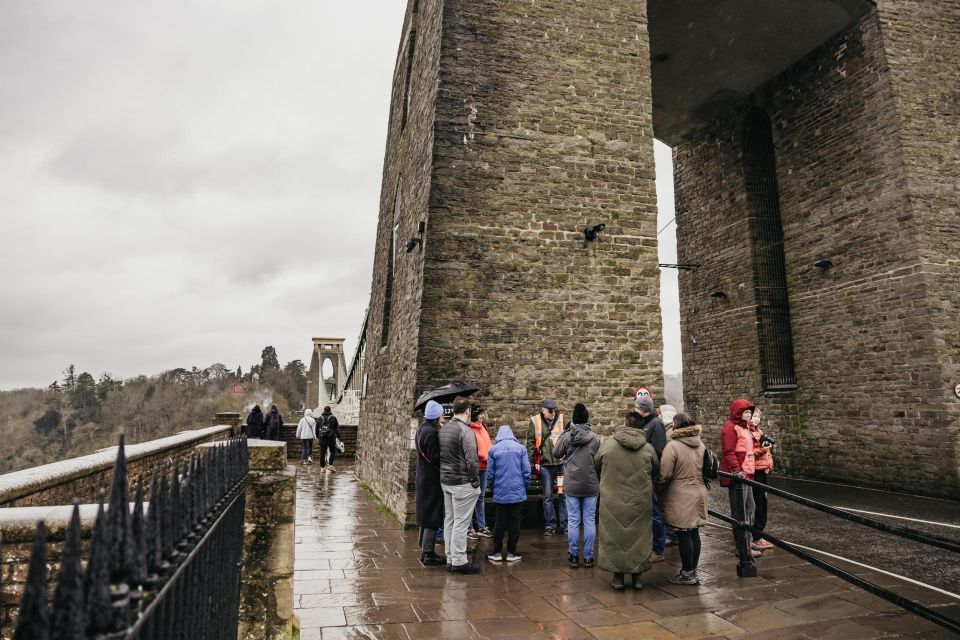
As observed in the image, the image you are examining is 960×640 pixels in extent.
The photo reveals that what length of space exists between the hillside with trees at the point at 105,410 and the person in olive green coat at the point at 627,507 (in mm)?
45491

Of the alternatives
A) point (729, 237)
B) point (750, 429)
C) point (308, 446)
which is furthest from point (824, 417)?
point (308, 446)

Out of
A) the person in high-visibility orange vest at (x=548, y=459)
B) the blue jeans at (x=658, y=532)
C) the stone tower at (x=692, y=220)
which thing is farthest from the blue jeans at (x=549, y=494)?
the blue jeans at (x=658, y=532)

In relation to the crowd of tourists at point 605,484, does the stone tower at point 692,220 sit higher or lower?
higher

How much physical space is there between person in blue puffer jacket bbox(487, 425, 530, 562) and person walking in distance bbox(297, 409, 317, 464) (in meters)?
9.95

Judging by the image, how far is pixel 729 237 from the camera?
46.5 feet

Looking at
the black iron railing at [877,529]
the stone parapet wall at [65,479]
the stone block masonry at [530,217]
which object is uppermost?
the stone block masonry at [530,217]

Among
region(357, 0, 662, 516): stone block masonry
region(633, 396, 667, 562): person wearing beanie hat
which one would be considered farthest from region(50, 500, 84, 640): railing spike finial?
region(357, 0, 662, 516): stone block masonry

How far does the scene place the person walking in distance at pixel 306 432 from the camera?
14998mm

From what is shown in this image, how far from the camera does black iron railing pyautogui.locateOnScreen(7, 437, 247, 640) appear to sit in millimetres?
902

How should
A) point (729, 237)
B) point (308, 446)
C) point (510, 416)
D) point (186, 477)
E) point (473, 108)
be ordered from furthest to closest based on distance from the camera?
point (308, 446)
point (729, 237)
point (473, 108)
point (510, 416)
point (186, 477)

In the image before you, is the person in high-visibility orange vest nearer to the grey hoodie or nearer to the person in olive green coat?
the grey hoodie

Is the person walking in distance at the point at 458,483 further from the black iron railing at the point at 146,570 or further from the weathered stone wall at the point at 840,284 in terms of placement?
the weathered stone wall at the point at 840,284

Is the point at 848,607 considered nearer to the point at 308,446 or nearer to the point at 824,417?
the point at 824,417

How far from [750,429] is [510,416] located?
9.71 feet
